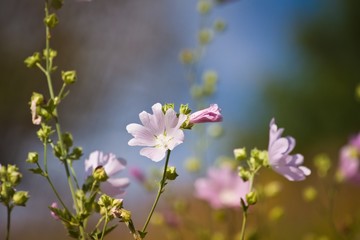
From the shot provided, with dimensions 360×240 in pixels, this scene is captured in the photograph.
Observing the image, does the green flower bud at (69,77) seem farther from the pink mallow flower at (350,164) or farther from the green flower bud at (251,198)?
the pink mallow flower at (350,164)

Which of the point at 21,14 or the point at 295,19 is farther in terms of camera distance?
the point at 295,19

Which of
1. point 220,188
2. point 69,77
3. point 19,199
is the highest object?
→ point 220,188

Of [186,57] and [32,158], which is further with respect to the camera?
[186,57]

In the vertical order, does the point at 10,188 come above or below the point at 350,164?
below

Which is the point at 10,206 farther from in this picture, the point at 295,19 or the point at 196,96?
the point at 295,19

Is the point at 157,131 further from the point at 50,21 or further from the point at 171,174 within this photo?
the point at 50,21

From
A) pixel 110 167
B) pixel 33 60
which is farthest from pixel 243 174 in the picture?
pixel 33 60

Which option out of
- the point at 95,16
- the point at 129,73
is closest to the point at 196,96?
the point at 95,16
